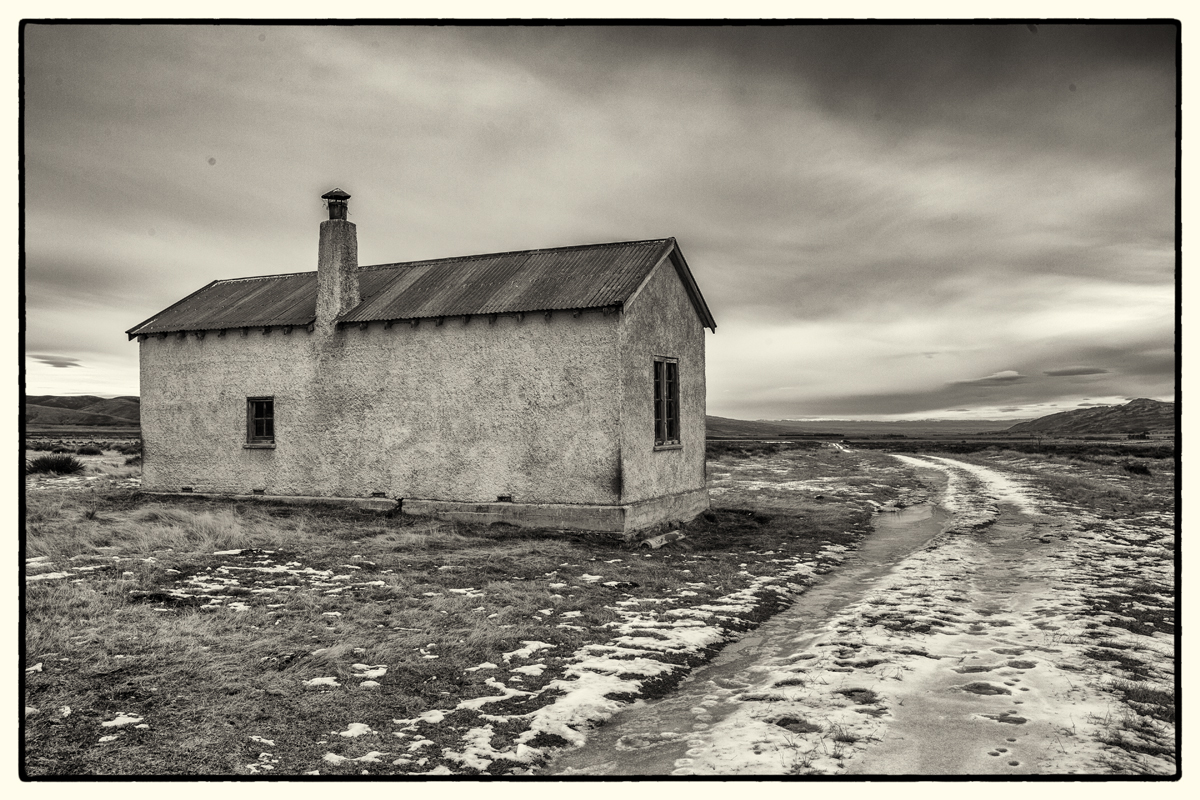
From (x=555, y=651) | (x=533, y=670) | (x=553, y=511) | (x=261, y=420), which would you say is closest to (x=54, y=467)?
(x=261, y=420)

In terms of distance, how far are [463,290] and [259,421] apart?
5.83 metres

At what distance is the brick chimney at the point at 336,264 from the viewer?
15.9 meters

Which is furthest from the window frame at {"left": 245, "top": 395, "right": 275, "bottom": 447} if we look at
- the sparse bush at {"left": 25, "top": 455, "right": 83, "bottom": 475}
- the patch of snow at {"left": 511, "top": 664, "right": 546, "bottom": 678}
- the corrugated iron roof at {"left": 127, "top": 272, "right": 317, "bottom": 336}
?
the patch of snow at {"left": 511, "top": 664, "right": 546, "bottom": 678}

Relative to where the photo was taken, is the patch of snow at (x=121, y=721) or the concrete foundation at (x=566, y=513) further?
the concrete foundation at (x=566, y=513)

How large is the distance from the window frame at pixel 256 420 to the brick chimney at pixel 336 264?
93.5 inches

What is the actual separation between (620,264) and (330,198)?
6.88 metres

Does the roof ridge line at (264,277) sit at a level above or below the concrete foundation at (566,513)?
above

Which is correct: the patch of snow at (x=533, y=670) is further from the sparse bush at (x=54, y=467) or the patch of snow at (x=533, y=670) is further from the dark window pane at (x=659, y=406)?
the sparse bush at (x=54, y=467)

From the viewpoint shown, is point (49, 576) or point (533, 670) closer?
point (533, 670)

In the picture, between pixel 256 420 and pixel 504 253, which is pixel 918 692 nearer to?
pixel 504 253

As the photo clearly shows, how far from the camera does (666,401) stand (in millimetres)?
14945

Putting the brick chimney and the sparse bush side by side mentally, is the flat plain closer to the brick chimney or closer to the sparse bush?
the brick chimney

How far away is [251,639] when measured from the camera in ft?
21.4

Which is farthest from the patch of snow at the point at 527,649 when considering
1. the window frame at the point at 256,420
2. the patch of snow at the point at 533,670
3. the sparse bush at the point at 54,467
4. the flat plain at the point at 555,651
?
the sparse bush at the point at 54,467
